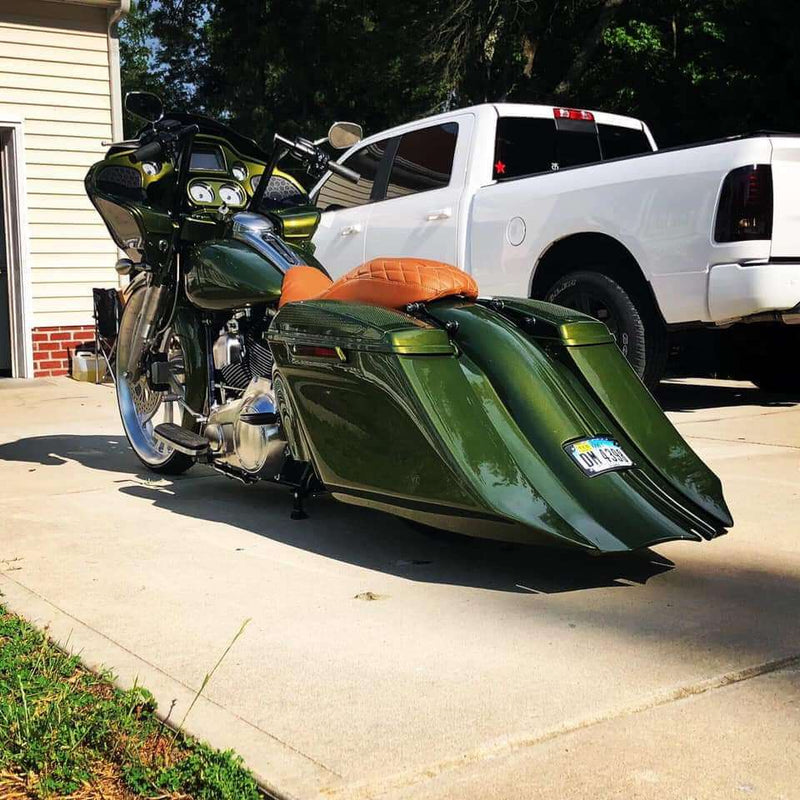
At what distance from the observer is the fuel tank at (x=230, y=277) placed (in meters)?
4.43

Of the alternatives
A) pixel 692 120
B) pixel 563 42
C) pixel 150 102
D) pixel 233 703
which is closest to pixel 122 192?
pixel 150 102

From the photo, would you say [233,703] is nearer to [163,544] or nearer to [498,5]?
[163,544]

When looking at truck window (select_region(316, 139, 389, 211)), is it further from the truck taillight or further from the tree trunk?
the tree trunk

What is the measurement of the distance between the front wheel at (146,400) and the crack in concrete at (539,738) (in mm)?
3049

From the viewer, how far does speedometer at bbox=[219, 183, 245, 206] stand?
17.0ft

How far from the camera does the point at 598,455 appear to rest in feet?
11.4

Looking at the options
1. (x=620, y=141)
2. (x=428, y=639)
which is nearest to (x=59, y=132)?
(x=620, y=141)

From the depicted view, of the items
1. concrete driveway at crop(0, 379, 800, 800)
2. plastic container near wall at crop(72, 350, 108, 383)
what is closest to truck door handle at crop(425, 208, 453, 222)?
plastic container near wall at crop(72, 350, 108, 383)

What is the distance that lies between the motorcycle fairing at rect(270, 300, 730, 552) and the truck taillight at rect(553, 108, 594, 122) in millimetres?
4443

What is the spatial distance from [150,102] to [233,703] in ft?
10.9

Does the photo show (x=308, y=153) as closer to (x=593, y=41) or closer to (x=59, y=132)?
(x=59, y=132)

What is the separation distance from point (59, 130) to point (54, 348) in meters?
2.06

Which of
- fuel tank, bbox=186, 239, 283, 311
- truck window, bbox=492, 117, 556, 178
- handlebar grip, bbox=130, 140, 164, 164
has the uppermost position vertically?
truck window, bbox=492, 117, 556, 178

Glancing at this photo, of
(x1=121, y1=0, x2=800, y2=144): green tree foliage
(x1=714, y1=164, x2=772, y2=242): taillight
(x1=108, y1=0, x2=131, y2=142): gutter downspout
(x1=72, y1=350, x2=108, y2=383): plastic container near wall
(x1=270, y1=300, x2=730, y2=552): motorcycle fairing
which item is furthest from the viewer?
(x1=121, y1=0, x2=800, y2=144): green tree foliage
